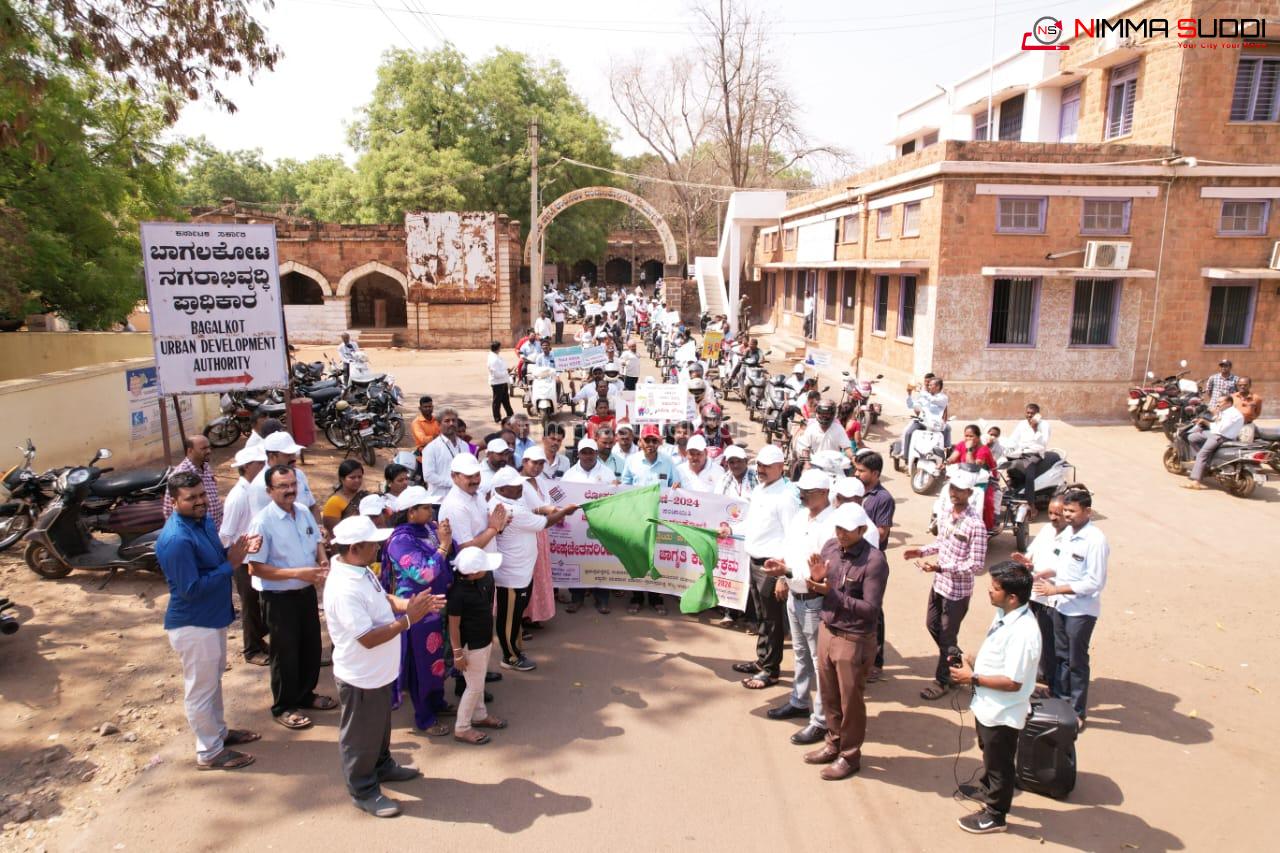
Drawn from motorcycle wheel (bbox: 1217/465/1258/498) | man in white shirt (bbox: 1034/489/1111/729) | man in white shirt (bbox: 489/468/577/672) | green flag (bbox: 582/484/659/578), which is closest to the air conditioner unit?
motorcycle wheel (bbox: 1217/465/1258/498)

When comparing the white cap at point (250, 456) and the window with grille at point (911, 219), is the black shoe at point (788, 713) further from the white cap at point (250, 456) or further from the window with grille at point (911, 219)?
the window with grille at point (911, 219)

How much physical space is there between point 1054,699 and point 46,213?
14984mm

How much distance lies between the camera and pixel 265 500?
5.69 metres

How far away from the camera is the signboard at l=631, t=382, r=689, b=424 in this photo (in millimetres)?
10531

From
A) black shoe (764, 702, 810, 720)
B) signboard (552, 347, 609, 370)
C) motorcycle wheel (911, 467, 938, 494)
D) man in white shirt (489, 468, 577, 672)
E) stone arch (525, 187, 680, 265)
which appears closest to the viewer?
black shoe (764, 702, 810, 720)

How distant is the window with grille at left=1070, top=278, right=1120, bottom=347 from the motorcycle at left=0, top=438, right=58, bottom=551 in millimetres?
16211

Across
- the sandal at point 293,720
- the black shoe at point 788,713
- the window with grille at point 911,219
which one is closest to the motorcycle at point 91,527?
the sandal at point 293,720

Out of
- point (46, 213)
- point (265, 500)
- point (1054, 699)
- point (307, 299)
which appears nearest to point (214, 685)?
point (265, 500)

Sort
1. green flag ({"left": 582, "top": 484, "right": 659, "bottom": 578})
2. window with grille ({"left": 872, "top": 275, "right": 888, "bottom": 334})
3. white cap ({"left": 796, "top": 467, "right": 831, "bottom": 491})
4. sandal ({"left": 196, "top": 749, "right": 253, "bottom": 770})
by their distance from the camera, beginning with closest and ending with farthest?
sandal ({"left": 196, "top": 749, "right": 253, "bottom": 770}), white cap ({"left": 796, "top": 467, "right": 831, "bottom": 491}), green flag ({"left": 582, "top": 484, "right": 659, "bottom": 578}), window with grille ({"left": 872, "top": 275, "right": 888, "bottom": 334})

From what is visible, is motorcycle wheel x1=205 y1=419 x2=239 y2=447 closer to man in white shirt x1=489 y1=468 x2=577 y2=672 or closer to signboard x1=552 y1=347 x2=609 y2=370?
signboard x1=552 y1=347 x2=609 y2=370

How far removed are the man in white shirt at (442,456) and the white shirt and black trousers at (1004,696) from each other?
16.4ft

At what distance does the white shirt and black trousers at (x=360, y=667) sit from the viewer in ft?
13.3

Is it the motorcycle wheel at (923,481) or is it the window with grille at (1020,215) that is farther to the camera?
the window with grille at (1020,215)

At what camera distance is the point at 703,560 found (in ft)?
21.8
